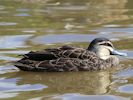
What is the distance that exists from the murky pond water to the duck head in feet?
1.13

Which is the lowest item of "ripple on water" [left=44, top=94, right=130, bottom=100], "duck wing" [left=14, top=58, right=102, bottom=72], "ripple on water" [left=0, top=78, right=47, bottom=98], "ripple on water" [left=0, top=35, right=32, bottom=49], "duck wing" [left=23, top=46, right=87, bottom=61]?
"ripple on water" [left=44, top=94, right=130, bottom=100]

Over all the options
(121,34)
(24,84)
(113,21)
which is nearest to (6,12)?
(113,21)

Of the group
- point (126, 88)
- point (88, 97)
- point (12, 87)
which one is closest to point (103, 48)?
point (126, 88)

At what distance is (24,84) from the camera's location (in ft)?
33.7

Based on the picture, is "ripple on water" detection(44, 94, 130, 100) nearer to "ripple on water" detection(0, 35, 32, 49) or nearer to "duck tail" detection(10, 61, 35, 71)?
"duck tail" detection(10, 61, 35, 71)

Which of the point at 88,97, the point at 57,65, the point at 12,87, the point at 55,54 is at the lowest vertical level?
the point at 88,97

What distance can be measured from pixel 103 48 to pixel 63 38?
254cm

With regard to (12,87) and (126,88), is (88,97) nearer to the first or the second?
(126,88)

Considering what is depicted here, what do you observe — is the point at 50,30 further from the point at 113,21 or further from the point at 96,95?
the point at 96,95

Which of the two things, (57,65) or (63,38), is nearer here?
(57,65)

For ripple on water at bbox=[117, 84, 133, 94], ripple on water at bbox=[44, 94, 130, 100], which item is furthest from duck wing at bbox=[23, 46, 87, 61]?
ripple on water at bbox=[44, 94, 130, 100]

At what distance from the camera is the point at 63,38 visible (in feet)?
46.1

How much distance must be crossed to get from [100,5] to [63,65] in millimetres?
8929

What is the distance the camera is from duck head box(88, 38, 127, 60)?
11.6 metres
